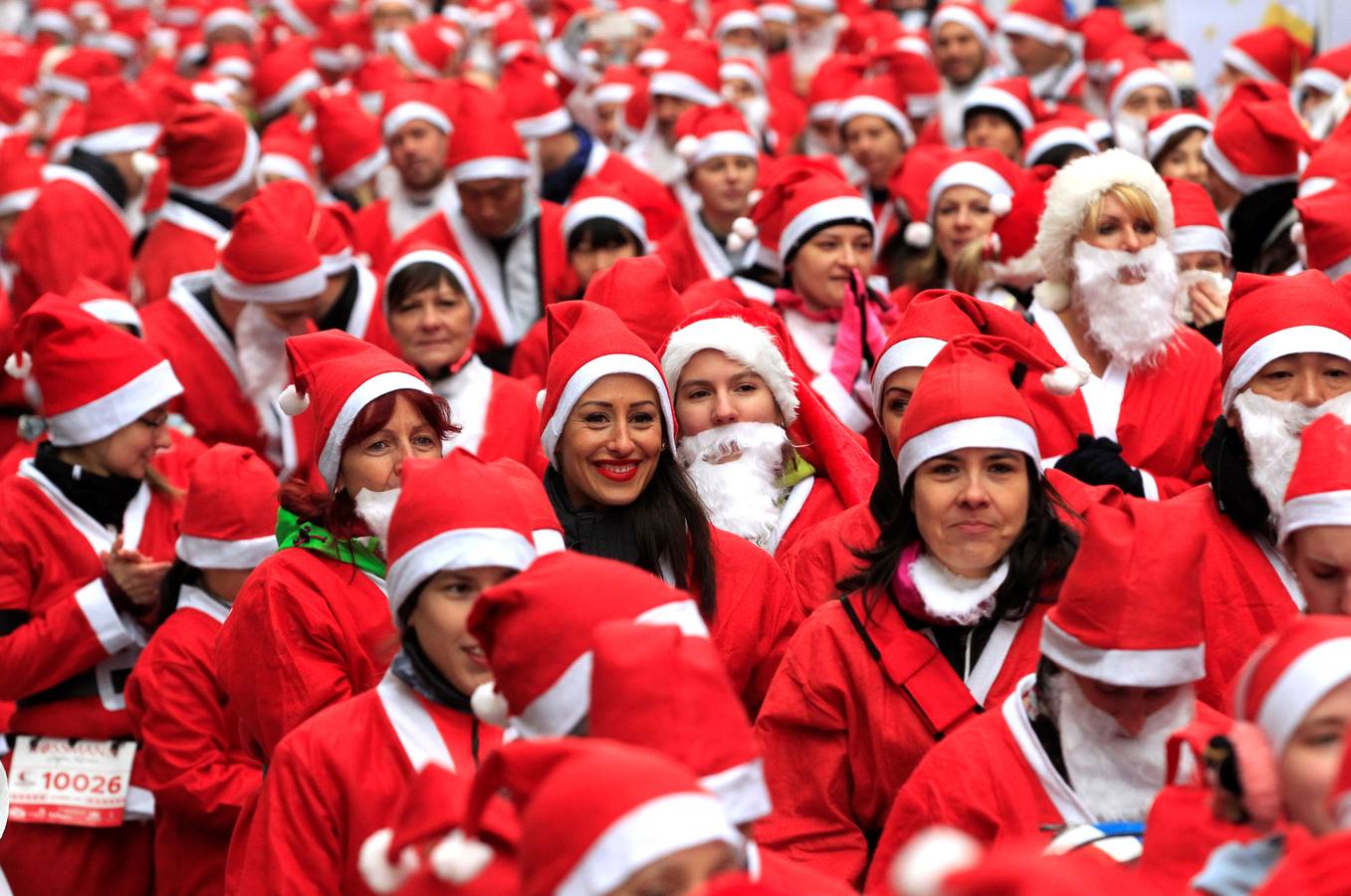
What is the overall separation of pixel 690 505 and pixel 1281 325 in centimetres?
163

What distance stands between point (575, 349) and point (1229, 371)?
1778 mm

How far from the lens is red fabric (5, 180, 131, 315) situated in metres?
9.55

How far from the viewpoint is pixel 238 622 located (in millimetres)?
5027

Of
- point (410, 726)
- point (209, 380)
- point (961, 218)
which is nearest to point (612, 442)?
point (410, 726)

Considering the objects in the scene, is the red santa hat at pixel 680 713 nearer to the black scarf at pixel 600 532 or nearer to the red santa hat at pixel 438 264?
the black scarf at pixel 600 532

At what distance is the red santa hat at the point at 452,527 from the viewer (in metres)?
4.05

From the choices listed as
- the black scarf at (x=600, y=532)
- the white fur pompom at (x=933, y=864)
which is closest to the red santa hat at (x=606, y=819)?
the white fur pompom at (x=933, y=864)

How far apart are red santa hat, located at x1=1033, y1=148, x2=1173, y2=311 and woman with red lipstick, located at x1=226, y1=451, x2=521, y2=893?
2.94 meters

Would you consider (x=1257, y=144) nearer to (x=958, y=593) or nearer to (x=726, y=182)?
(x=726, y=182)

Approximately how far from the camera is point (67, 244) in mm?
9578

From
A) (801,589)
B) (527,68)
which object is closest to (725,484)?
(801,589)

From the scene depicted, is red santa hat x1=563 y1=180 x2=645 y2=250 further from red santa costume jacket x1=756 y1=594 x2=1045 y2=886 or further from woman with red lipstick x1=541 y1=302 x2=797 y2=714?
red santa costume jacket x1=756 y1=594 x2=1045 y2=886

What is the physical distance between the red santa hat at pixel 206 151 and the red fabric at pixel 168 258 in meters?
0.24

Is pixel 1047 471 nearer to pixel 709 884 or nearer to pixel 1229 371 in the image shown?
pixel 1229 371
